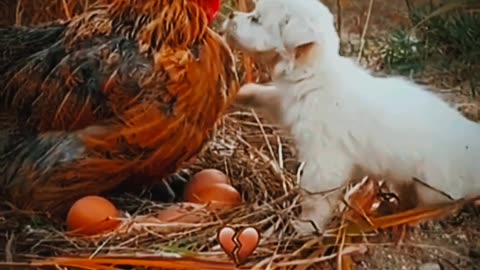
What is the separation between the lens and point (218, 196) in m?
0.92

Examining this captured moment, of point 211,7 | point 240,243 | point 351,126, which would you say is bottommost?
point 240,243

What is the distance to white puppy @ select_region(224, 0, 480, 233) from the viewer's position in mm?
869

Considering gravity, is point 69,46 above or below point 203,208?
above

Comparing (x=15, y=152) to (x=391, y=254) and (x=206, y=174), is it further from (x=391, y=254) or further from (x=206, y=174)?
(x=391, y=254)

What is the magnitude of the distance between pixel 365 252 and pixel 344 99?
14 cm

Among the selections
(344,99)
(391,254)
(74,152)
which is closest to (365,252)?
(391,254)

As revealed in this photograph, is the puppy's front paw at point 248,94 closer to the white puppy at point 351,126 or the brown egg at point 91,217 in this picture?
the white puppy at point 351,126

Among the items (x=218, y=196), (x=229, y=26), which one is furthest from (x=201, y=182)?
(x=229, y=26)

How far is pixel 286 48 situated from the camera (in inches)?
33.7

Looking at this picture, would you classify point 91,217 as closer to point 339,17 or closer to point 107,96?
point 107,96

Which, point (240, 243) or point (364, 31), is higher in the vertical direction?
point (364, 31)

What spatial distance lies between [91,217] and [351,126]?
0.82ft

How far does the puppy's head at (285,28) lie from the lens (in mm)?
847

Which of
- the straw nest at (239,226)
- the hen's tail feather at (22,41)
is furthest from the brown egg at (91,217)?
the hen's tail feather at (22,41)
